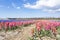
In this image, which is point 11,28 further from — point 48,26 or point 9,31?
point 48,26

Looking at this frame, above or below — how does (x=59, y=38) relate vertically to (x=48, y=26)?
below

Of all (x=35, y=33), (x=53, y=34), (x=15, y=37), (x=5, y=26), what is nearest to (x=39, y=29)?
(x=35, y=33)

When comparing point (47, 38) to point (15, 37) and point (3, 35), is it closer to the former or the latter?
point (15, 37)

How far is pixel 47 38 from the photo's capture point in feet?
24.8

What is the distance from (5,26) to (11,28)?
398 mm

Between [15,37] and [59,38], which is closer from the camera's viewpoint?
[59,38]

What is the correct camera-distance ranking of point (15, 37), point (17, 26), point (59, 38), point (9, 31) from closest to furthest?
1. point (59, 38)
2. point (15, 37)
3. point (9, 31)
4. point (17, 26)

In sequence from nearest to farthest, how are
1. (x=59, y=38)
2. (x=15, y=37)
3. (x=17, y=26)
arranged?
(x=59, y=38)
(x=15, y=37)
(x=17, y=26)

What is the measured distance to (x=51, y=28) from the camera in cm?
729

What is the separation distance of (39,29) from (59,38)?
840 mm

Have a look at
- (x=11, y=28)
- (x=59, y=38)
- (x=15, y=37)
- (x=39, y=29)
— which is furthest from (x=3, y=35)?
(x=59, y=38)

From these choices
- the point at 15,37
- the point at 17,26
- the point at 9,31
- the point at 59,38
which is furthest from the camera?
the point at 17,26

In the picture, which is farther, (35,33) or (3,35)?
(3,35)

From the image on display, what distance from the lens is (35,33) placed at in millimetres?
7184
